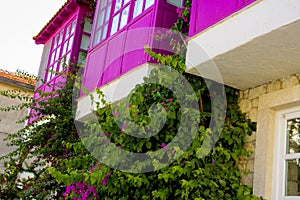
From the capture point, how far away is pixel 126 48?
6324 millimetres

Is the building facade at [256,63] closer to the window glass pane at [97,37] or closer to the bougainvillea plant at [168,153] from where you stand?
the bougainvillea plant at [168,153]

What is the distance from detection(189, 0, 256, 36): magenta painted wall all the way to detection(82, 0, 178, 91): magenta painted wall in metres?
0.91

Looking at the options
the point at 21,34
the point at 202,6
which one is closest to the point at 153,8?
the point at 202,6

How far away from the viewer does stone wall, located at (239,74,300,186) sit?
4.47 meters

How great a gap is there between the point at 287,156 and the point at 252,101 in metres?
0.85

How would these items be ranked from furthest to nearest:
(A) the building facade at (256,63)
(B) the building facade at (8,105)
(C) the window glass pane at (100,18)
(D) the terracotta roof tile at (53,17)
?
(B) the building facade at (8,105) → (D) the terracotta roof tile at (53,17) → (C) the window glass pane at (100,18) → (A) the building facade at (256,63)

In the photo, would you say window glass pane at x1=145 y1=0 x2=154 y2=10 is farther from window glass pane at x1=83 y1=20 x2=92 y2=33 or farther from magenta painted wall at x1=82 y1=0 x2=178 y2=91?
window glass pane at x1=83 y1=20 x2=92 y2=33

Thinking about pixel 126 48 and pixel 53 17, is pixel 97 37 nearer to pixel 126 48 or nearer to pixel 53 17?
pixel 126 48

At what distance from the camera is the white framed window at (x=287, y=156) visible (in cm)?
424

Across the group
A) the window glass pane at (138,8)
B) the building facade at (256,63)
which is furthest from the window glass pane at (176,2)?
the window glass pane at (138,8)

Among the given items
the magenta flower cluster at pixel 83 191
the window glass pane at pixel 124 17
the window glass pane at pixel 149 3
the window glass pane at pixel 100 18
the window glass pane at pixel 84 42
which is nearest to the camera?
the magenta flower cluster at pixel 83 191

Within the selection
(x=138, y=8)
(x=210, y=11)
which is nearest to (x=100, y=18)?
(x=138, y=8)

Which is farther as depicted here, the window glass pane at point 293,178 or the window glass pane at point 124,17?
the window glass pane at point 124,17

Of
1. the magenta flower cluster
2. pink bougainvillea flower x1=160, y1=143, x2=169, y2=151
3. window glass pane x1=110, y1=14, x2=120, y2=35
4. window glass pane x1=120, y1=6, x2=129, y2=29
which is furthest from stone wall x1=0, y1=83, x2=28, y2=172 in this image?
pink bougainvillea flower x1=160, y1=143, x2=169, y2=151
